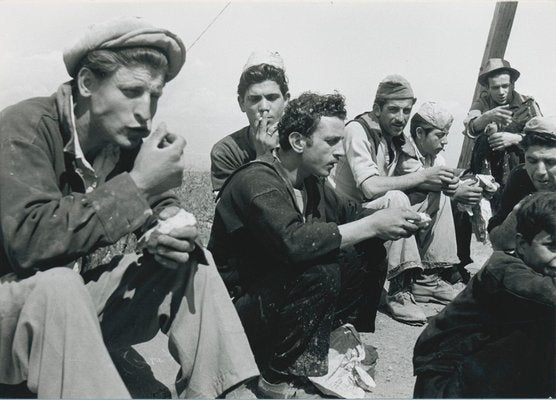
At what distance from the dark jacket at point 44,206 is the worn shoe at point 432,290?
3057 millimetres

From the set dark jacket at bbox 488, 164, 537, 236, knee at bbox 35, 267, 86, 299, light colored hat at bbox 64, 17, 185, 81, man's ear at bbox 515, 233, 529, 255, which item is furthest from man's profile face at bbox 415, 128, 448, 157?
knee at bbox 35, 267, 86, 299

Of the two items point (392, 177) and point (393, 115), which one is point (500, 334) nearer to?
point (392, 177)

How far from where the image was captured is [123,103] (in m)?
2.66

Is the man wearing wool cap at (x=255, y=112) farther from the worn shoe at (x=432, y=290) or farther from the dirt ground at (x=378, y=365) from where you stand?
the worn shoe at (x=432, y=290)

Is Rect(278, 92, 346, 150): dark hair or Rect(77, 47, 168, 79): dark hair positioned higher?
Rect(77, 47, 168, 79): dark hair

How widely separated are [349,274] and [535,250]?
97cm

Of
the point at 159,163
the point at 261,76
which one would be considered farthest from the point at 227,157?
the point at 159,163

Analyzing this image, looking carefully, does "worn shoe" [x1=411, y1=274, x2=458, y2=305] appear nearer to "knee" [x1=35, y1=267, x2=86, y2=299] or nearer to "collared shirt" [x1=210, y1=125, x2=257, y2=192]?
"collared shirt" [x1=210, y1=125, x2=257, y2=192]

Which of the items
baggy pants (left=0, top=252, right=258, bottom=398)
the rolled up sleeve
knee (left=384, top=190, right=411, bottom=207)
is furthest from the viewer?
the rolled up sleeve

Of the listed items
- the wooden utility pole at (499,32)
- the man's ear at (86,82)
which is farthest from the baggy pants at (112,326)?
the wooden utility pole at (499,32)

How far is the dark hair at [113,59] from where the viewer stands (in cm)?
263

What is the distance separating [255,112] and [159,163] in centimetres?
241

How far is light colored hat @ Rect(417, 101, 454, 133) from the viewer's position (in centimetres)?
532

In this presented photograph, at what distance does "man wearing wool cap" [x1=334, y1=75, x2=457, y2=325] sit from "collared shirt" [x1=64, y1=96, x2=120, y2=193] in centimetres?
208
